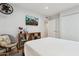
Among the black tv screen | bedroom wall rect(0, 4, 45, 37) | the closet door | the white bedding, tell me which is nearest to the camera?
the white bedding

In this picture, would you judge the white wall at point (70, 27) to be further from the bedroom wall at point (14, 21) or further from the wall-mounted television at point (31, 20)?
the bedroom wall at point (14, 21)

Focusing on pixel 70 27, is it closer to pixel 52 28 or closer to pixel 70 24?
pixel 70 24

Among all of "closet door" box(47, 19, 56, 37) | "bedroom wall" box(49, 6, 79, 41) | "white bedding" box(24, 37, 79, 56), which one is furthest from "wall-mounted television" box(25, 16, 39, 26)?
"white bedding" box(24, 37, 79, 56)

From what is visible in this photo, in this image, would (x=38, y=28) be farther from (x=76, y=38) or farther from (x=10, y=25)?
(x=76, y=38)

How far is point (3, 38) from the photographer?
9.80 ft

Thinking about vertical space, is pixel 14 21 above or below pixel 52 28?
above

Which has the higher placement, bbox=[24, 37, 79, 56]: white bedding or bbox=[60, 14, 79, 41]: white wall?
bbox=[60, 14, 79, 41]: white wall

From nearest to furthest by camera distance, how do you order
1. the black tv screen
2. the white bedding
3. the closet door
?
the white bedding < the black tv screen < the closet door

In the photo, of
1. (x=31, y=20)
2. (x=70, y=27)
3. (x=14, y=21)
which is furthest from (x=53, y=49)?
(x=31, y=20)

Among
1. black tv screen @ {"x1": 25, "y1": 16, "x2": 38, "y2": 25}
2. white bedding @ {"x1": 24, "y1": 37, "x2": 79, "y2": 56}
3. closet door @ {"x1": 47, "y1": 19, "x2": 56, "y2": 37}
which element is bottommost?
white bedding @ {"x1": 24, "y1": 37, "x2": 79, "y2": 56}

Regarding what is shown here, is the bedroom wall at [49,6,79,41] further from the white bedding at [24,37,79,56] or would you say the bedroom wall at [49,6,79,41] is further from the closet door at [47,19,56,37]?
the white bedding at [24,37,79,56]

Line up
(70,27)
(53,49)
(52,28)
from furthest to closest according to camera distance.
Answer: (52,28)
(70,27)
(53,49)

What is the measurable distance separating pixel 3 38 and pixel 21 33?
1.15 m

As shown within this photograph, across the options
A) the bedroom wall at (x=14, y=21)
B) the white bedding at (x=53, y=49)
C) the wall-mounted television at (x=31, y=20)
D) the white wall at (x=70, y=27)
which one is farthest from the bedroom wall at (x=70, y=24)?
the white bedding at (x=53, y=49)
